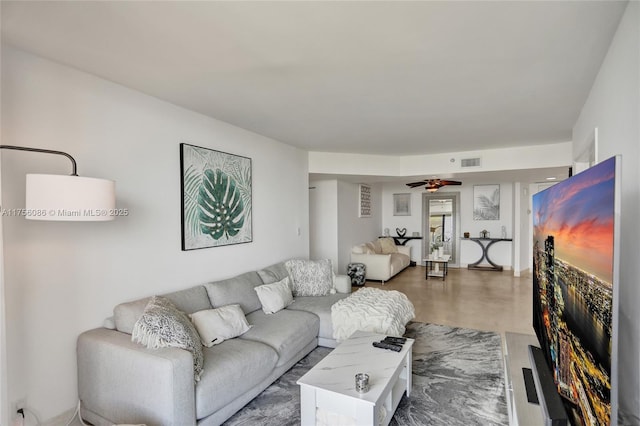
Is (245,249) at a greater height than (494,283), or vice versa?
(245,249)

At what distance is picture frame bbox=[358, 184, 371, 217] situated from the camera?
754 centimetres

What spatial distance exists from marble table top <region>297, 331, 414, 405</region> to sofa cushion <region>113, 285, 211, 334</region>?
1235mm

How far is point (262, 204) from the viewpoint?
13.8 feet

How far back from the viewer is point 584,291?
3.44ft

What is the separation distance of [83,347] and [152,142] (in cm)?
163

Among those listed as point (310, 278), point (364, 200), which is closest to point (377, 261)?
point (364, 200)

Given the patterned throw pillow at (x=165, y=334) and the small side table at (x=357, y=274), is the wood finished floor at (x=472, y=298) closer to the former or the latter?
the small side table at (x=357, y=274)

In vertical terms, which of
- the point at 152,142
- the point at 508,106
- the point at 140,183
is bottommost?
the point at 140,183

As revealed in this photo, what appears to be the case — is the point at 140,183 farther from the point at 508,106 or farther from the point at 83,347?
the point at 508,106

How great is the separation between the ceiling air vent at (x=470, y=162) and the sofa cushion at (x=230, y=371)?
4180 millimetres

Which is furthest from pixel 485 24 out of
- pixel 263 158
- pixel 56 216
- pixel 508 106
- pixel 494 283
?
pixel 494 283

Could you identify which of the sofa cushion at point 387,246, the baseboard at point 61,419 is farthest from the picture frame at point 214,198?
the sofa cushion at point 387,246

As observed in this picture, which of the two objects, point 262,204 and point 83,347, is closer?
point 83,347

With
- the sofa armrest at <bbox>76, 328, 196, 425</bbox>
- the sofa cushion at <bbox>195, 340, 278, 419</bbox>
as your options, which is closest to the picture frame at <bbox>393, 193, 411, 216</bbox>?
the sofa cushion at <bbox>195, 340, 278, 419</bbox>
